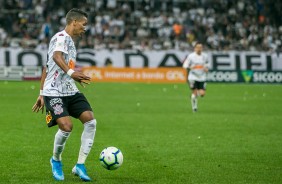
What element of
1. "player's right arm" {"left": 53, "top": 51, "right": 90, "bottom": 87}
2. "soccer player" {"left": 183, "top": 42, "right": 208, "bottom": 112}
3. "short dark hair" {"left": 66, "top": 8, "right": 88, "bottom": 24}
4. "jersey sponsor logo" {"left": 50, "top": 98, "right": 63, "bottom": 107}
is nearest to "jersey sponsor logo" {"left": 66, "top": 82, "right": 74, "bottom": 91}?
"jersey sponsor logo" {"left": 50, "top": 98, "right": 63, "bottom": 107}

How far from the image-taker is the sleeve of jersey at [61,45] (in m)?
10.7

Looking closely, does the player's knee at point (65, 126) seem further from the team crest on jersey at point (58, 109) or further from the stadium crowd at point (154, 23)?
the stadium crowd at point (154, 23)

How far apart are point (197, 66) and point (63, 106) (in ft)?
52.7

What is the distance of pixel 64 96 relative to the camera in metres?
10.9

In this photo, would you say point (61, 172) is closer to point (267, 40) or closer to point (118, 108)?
point (118, 108)

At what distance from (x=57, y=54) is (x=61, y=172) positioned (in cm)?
188

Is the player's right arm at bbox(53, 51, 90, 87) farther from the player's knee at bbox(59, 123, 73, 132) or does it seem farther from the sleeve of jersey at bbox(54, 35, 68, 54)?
the player's knee at bbox(59, 123, 73, 132)

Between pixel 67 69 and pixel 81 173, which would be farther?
pixel 81 173

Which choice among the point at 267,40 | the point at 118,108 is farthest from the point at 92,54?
the point at 118,108

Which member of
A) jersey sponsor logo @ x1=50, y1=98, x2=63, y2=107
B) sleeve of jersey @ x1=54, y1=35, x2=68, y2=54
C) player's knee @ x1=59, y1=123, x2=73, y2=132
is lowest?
player's knee @ x1=59, y1=123, x2=73, y2=132

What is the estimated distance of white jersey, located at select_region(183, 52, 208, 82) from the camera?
87.0 feet

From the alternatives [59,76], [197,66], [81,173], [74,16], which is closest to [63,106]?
[59,76]

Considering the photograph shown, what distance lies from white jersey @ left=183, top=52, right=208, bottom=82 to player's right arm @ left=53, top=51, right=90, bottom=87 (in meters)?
16.1

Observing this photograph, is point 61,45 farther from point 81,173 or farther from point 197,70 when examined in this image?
point 197,70
